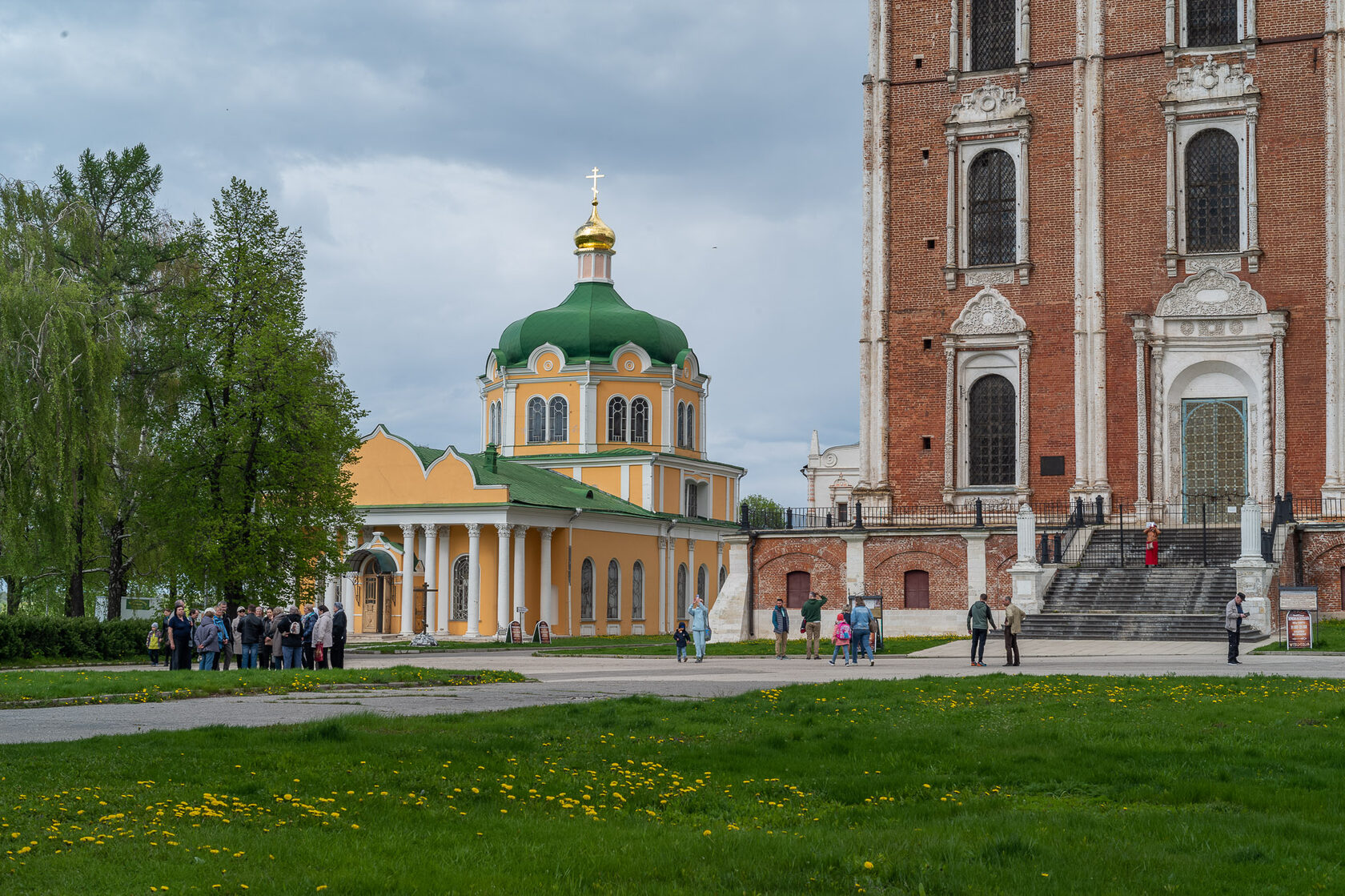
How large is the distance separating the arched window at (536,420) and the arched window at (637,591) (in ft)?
30.5

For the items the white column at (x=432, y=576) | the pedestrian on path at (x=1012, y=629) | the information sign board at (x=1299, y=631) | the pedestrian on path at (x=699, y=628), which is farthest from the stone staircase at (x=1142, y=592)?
the white column at (x=432, y=576)

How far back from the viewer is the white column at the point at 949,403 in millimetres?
43688

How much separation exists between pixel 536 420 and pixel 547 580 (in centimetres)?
1463

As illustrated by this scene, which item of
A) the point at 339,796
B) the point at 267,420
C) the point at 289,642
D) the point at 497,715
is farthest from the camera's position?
the point at 267,420

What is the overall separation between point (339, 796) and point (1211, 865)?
526cm

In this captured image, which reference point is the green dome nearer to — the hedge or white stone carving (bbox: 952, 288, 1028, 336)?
white stone carving (bbox: 952, 288, 1028, 336)

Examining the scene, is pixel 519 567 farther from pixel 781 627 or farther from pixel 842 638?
pixel 842 638

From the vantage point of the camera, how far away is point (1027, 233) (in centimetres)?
4344

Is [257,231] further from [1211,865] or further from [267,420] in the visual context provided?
[1211,865]

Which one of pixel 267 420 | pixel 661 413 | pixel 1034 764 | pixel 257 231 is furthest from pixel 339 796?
pixel 661 413

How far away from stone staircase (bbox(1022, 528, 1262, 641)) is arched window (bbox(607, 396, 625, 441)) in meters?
34.7

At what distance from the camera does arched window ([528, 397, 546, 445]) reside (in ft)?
234

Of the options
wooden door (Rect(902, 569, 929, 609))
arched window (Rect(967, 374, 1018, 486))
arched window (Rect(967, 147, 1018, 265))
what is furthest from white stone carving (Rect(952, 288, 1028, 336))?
wooden door (Rect(902, 569, 929, 609))

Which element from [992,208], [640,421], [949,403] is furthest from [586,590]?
[992,208]
